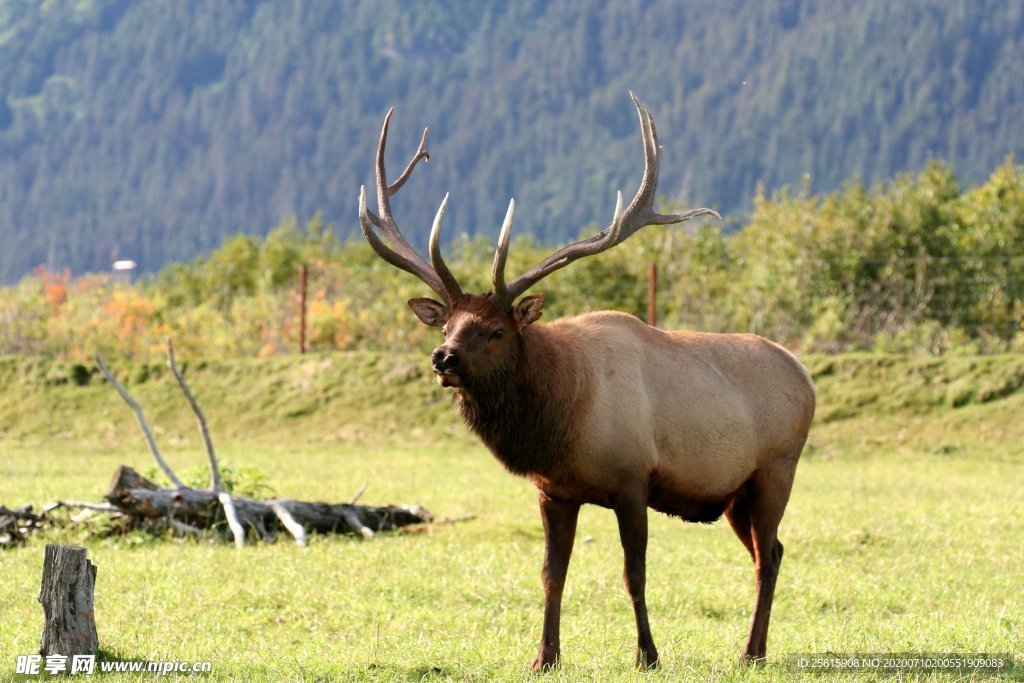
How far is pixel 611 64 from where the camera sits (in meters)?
196

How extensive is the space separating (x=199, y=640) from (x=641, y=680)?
2.70m

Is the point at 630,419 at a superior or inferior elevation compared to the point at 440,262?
inferior

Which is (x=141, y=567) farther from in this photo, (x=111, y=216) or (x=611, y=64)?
(x=611, y=64)

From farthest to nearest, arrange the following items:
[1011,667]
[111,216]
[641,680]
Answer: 1. [111,216]
2. [1011,667]
3. [641,680]

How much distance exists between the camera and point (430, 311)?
27.8 feet

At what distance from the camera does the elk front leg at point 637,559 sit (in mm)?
7949

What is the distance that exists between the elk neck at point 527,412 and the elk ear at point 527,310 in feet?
0.42

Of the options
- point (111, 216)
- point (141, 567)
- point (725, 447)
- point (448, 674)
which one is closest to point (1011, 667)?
point (725, 447)

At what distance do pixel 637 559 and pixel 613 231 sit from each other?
1921 millimetres

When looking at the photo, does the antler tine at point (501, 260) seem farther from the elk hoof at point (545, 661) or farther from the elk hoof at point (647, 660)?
the elk hoof at point (647, 660)

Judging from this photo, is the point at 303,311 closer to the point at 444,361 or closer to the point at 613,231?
the point at 613,231

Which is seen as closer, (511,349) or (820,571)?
(511,349)

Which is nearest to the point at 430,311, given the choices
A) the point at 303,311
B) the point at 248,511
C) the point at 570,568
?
the point at 570,568

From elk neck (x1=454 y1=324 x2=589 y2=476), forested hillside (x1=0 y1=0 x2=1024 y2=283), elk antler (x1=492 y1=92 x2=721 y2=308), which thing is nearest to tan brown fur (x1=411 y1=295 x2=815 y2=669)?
elk neck (x1=454 y1=324 x2=589 y2=476)
